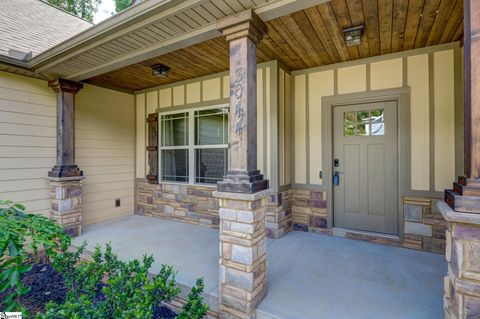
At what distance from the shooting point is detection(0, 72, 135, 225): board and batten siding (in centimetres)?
352

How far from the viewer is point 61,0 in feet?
29.0

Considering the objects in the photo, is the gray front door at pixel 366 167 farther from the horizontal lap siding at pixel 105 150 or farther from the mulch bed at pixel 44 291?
the horizontal lap siding at pixel 105 150

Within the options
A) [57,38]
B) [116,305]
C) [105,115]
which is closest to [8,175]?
[105,115]

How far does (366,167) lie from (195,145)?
2.86 m

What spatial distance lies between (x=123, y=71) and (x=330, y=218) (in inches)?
161

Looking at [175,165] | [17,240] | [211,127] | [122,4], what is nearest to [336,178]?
[211,127]

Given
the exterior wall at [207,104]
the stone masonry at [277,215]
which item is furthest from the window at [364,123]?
the stone masonry at [277,215]

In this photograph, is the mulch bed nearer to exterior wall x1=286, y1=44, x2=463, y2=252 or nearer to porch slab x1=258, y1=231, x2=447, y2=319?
porch slab x1=258, y1=231, x2=447, y2=319

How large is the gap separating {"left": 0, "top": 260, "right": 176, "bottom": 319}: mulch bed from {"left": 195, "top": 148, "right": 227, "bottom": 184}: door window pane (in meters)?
2.32

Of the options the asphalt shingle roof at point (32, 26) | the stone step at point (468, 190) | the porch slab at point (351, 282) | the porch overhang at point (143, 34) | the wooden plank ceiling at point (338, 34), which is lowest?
the porch slab at point (351, 282)

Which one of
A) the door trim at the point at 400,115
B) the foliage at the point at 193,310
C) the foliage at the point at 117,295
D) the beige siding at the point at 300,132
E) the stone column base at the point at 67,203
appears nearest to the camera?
the foliage at the point at 117,295

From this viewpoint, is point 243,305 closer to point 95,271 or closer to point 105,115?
point 95,271

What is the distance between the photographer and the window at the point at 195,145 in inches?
170

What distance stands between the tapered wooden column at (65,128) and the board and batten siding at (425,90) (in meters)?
4.00
